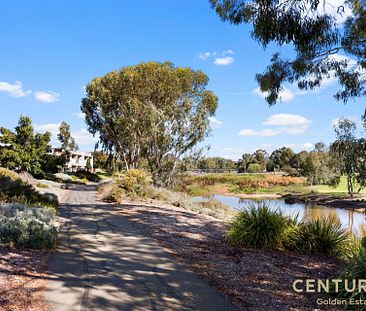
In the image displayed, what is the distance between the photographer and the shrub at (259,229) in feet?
25.0

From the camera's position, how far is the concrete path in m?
4.33

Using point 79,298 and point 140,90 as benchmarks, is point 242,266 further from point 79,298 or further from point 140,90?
point 140,90

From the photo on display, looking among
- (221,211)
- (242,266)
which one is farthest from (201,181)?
(242,266)

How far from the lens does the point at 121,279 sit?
5156mm

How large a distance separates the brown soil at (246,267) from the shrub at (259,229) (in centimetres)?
29

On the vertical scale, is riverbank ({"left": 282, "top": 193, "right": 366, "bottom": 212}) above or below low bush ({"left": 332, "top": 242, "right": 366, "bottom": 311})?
below

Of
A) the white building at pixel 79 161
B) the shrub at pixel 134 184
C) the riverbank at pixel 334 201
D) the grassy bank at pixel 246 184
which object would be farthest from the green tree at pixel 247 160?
the shrub at pixel 134 184

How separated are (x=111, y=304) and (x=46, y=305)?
0.77 metres

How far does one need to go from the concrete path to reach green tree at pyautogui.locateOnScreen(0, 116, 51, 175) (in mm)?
25395

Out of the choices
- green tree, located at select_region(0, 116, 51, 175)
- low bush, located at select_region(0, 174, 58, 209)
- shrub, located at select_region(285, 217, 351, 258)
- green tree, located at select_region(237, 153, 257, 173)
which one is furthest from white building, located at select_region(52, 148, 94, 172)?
shrub, located at select_region(285, 217, 351, 258)

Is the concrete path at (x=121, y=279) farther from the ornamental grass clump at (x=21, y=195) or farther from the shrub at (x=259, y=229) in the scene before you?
the ornamental grass clump at (x=21, y=195)

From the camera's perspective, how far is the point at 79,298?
437cm

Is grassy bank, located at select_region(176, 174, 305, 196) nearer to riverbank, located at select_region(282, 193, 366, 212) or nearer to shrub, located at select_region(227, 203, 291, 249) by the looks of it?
riverbank, located at select_region(282, 193, 366, 212)

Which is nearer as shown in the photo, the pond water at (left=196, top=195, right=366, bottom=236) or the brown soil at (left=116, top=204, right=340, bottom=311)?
the brown soil at (left=116, top=204, right=340, bottom=311)
